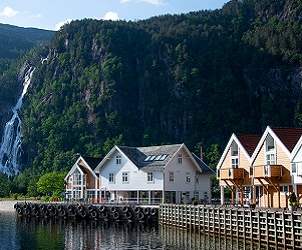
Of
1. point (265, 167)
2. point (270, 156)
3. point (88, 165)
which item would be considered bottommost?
point (265, 167)

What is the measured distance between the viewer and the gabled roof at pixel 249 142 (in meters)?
65.3

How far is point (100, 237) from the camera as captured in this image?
54156 millimetres

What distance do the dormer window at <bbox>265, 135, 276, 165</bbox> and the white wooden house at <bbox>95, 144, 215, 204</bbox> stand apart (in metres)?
22.7

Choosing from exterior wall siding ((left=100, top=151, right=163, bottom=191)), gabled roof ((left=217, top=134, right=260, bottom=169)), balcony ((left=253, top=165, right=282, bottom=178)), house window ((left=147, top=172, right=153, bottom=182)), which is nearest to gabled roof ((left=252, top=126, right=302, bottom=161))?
balcony ((left=253, top=165, right=282, bottom=178))

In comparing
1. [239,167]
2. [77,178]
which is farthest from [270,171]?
[77,178]

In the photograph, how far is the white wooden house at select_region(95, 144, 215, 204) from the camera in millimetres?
82250

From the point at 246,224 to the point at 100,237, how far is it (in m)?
14.4

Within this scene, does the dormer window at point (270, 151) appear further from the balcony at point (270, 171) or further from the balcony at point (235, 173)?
the balcony at point (235, 173)

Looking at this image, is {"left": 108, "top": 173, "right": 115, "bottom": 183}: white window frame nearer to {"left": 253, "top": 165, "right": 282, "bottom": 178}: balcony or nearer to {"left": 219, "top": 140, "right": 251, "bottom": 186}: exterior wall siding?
{"left": 219, "top": 140, "right": 251, "bottom": 186}: exterior wall siding

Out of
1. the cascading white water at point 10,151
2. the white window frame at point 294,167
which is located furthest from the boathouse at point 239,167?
the cascading white water at point 10,151

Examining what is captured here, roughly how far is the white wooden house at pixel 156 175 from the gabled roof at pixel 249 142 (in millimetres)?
16519

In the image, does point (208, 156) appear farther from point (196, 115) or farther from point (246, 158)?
point (246, 158)

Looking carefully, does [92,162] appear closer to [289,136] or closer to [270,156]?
[270,156]

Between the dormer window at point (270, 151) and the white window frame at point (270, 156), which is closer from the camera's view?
the white window frame at point (270, 156)
